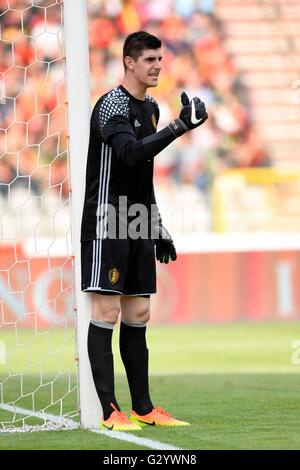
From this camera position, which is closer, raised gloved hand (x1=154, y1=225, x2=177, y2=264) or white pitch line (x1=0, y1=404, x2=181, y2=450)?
white pitch line (x1=0, y1=404, x2=181, y2=450)

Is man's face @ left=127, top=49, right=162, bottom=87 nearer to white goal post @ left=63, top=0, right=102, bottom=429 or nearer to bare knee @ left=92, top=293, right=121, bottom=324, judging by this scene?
white goal post @ left=63, top=0, right=102, bottom=429

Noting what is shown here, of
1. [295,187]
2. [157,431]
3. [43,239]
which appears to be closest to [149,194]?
[157,431]

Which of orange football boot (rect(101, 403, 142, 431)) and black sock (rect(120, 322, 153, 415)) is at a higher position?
black sock (rect(120, 322, 153, 415))

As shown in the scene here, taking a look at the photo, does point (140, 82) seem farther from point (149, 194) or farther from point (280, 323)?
point (280, 323)

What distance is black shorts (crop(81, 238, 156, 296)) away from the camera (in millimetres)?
4793

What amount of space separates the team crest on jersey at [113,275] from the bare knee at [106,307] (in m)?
0.09

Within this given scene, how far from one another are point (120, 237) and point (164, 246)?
0.60 metres

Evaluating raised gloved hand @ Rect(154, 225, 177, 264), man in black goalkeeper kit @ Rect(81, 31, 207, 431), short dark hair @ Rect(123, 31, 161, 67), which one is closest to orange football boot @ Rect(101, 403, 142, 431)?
man in black goalkeeper kit @ Rect(81, 31, 207, 431)

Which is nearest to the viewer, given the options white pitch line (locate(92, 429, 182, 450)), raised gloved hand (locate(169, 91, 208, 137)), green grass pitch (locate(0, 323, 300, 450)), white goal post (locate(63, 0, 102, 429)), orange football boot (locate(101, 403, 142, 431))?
white pitch line (locate(92, 429, 182, 450))

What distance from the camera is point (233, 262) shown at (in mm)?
13055

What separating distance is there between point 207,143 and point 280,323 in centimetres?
432

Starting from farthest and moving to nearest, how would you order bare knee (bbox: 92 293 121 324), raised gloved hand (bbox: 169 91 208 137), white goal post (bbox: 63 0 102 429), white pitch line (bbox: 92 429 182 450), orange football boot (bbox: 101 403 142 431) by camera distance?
white goal post (bbox: 63 0 102 429) → bare knee (bbox: 92 293 121 324) → orange football boot (bbox: 101 403 142 431) → raised gloved hand (bbox: 169 91 208 137) → white pitch line (bbox: 92 429 182 450)

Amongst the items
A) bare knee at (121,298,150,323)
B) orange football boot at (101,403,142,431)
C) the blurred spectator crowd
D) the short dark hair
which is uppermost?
the blurred spectator crowd

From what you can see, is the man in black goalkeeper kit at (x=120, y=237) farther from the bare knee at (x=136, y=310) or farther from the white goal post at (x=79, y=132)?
the white goal post at (x=79, y=132)
